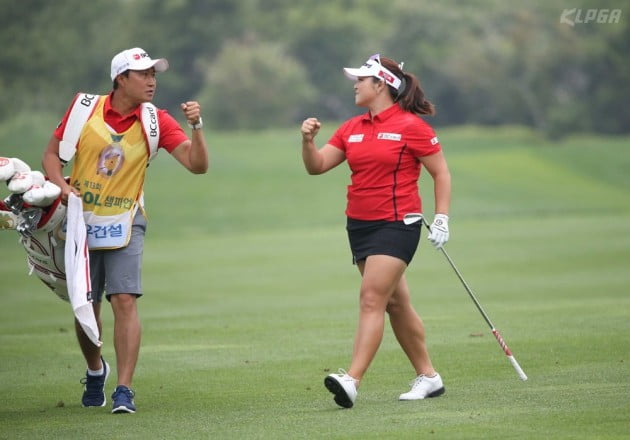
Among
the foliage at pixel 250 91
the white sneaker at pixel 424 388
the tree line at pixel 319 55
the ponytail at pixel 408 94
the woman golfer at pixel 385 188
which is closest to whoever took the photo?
the woman golfer at pixel 385 188

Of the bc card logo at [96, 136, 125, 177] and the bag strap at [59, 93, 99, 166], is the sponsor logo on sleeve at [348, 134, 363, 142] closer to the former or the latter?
the bc card logo at [96, 136, 125, 177]

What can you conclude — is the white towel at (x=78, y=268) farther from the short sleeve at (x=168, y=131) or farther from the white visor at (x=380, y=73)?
the white visor at (x=380, y=73)

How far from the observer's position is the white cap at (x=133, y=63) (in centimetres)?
893

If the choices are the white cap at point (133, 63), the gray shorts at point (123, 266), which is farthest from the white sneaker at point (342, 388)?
the white cap at point (133, 63)

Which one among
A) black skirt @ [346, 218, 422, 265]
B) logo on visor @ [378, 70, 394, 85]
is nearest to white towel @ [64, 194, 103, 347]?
black skirt @ [346, 218, 422, 265]

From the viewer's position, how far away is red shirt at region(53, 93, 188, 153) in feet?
29.4

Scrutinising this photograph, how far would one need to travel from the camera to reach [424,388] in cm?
889

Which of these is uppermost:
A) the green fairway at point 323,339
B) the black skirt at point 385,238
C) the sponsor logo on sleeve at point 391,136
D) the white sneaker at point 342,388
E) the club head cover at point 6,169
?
the sponsor logo on sleeve at point 391,136

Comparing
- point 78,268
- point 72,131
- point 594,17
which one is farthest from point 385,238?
point 594,17

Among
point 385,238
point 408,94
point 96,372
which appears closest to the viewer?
point 385,238

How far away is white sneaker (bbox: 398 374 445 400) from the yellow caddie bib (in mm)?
2115

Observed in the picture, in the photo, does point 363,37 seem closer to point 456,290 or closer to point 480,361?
point 456,290

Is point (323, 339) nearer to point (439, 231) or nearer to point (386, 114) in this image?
point (439, 231)

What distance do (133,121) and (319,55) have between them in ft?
312
